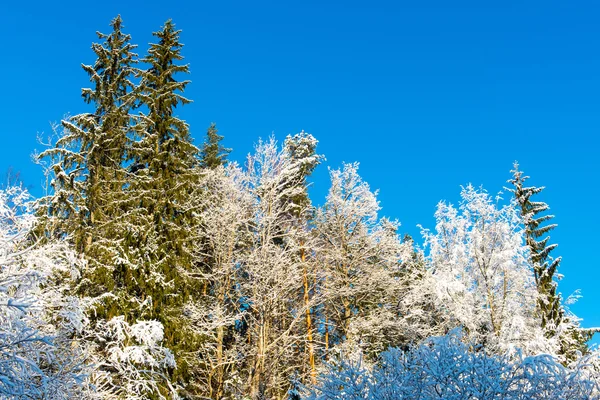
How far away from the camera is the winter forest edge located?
11.6m

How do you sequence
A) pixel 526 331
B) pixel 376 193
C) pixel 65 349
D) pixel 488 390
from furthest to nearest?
pixel 376 193 → pixel 526 331 → pixel 65 349 → pixel 488 390

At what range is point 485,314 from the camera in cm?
1605

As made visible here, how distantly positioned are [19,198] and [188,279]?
6681 millimetres

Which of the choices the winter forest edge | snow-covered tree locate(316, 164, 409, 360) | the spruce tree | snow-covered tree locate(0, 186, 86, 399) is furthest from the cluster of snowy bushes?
snow-covered tree locate(316, 164, 409, 360)

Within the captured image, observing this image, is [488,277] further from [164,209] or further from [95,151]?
[95,151]

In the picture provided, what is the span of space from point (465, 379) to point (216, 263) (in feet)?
A: 41.6

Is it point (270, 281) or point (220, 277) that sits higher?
point (220, 277)

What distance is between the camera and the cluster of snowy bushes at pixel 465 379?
19.5ft

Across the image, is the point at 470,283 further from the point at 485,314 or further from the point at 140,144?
the point at 140,144

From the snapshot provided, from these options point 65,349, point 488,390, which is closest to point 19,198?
point 65,349

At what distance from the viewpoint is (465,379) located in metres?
6.16

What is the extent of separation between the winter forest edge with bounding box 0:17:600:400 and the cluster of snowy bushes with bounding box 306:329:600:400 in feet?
1.96

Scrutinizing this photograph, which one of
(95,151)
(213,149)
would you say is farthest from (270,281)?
(213,149)

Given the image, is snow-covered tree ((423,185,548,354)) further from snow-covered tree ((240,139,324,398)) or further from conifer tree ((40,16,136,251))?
conifer tree ((40,16,136,251))
